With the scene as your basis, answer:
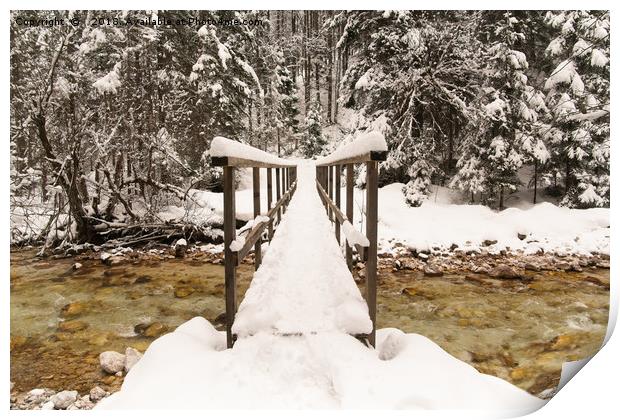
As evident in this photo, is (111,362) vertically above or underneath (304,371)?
underneath

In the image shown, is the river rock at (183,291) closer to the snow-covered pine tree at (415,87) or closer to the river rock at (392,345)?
the river rock at (392,345)

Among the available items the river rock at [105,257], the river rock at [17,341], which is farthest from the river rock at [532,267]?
the river rock at [105,257]

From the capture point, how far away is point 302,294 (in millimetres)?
2617

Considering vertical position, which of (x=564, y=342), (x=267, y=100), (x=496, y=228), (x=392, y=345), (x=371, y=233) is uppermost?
(x=267, y=100)

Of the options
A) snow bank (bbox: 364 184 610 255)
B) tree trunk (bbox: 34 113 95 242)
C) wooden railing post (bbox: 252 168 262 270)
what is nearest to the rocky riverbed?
snow bank (bbox: 364 184 610 255)

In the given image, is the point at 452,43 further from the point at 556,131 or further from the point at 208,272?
the point at 208,272

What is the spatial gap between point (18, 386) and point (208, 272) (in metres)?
2.64

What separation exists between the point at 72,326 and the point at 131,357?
3.68ft

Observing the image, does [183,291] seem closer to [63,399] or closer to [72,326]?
[72,326]

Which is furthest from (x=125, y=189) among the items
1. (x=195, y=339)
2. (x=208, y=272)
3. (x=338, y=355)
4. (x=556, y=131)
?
(x=556, y=131)

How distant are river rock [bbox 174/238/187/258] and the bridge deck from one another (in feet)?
7.83

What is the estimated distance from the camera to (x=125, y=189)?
20.9ft

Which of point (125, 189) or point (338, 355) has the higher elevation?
point (125, 189)

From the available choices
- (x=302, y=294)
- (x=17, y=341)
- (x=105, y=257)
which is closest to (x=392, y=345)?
(x=302, y=294)
